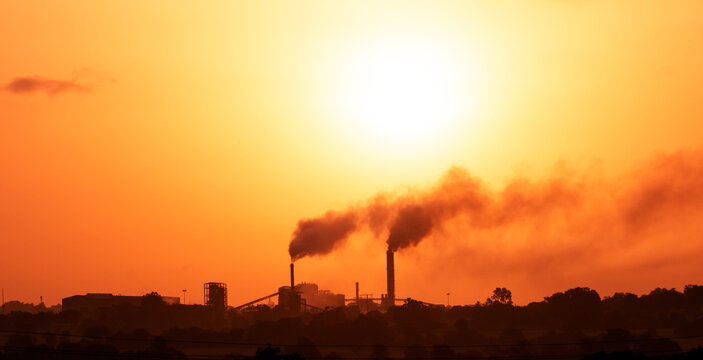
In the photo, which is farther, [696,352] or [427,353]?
[427,353]

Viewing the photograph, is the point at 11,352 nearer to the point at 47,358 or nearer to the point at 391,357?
the point at 47,358

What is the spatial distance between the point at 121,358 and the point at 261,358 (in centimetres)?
7344

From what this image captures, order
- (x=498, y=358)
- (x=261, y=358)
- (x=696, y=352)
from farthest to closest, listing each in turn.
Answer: (x=498, y=358) < (x=696, y=352) < (x=261, y=358)

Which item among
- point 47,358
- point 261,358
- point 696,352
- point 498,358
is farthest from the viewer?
point 498,358

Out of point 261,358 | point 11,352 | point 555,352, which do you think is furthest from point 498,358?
point 261,358

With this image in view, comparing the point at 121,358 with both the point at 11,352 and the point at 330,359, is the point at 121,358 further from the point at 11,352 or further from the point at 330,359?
the point at 330,359

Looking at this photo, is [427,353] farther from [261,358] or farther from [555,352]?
[261,358]

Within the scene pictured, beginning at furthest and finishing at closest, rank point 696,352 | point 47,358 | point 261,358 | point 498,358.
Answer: point 498,358 → point 47,358 → point 696,352 → point 261,358

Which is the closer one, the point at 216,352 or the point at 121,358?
the point at 121,358

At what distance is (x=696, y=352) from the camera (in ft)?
388

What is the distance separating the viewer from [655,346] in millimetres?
193000

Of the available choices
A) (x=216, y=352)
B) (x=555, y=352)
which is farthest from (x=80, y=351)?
(x=555, y=352)

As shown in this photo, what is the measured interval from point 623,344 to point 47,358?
94651mm

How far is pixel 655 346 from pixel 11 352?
104 metres
